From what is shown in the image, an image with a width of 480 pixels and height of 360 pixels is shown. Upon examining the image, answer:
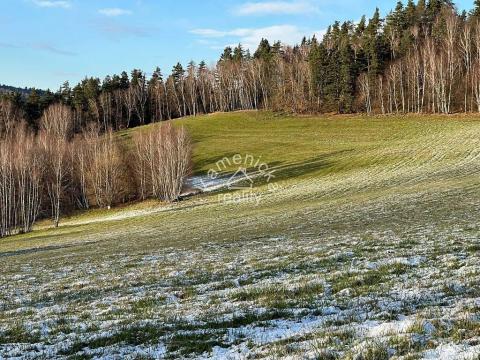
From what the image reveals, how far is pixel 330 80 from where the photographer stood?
380 feet

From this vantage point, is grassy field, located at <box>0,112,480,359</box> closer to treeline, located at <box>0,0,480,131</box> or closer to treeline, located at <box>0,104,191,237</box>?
treeline, located at <box>0,104,191,237</box>

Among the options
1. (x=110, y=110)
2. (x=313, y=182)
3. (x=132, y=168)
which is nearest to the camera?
(x=313, y=182)

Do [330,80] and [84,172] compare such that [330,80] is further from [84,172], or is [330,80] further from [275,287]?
[275,287]

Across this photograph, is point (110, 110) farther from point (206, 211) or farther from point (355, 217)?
point (355, 217)

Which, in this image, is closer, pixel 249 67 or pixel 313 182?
pixel 313 182

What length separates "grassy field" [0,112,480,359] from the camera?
8.01 metres

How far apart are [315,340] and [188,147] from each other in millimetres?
62773

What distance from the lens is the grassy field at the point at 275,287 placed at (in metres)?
8.01

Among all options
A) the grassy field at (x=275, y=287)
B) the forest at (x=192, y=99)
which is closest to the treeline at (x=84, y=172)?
the forest at (x=192, y=99)

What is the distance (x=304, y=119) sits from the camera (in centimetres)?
10931

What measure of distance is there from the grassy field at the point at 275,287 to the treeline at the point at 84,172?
93.7ft

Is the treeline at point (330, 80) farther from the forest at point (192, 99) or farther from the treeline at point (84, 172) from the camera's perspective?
the treeline at point (84, 172)

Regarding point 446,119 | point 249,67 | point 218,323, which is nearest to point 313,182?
point 446,119

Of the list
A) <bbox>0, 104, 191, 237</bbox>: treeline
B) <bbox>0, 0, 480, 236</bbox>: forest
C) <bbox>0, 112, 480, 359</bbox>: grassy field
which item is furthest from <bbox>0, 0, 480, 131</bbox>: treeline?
<bbox>0, 112, 480, 359</bbox>: grassy field
